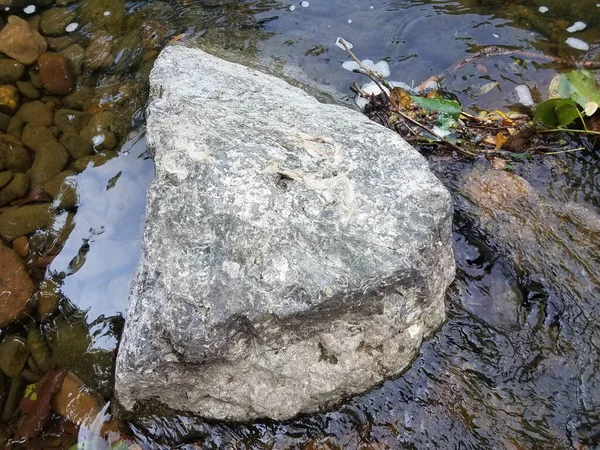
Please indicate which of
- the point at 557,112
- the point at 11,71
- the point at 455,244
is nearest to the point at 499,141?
the point at 557,112

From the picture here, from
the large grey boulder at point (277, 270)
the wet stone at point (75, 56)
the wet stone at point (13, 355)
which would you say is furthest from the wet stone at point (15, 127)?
the large grey boulder at point (277, 270)

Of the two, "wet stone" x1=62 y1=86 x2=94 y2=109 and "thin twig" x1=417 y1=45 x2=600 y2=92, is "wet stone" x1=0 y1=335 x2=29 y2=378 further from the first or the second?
"thin twig" x1=417 y1=45 x2=600 y2=92

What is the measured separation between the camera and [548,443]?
2205mm

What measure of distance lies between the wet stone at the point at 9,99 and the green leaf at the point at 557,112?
147 inches

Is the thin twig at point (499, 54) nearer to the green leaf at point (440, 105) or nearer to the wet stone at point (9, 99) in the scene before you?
the green leaf at point (440, 105)

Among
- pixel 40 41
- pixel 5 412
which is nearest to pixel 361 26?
pixel 40 41

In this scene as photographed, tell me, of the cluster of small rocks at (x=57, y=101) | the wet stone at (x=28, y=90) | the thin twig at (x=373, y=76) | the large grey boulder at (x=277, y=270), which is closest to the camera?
the large grey boulder at (x=277, y=270)

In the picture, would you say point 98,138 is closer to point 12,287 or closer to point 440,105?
point 12,287

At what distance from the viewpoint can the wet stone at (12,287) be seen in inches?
116

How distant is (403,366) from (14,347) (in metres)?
2.16

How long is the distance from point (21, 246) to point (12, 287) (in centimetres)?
29

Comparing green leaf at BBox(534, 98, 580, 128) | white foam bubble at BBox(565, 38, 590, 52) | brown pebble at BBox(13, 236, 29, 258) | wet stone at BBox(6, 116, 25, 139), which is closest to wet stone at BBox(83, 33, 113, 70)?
wet stone at BBox(6, 116, 25, 139)

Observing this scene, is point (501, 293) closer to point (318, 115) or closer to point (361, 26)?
point (318, 115)

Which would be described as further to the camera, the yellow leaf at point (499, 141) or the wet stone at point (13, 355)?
the yellow leaf at point (499, 141)
